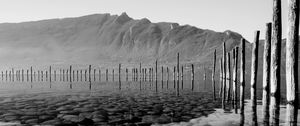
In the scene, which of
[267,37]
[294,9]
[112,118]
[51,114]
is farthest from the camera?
[51,114]

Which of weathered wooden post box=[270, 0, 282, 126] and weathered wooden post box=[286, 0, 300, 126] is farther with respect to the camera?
weathered wooden post box=[270, 0, 282, 126]

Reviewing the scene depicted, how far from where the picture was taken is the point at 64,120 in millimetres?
19438

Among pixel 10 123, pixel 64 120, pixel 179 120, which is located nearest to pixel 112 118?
pixel 64 120

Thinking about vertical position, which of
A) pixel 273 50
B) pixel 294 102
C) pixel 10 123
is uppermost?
pixel 273 50

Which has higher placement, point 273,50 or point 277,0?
point 277,0

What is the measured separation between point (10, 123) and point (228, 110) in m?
15.3

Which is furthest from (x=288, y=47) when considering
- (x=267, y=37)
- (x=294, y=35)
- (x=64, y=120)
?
(x=64, y=120)

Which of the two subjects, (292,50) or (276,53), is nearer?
(292,50)

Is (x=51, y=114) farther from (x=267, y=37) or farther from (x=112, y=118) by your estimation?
(x=267, y=37)

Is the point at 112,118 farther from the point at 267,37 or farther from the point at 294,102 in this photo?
the point at 294,102

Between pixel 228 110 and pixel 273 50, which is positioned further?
pixel 228 110

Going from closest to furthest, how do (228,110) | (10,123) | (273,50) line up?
(273,50) → (10,123) → (228,110)

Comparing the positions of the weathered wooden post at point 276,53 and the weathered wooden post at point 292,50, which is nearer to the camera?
the weathered wooden post at point 292,50

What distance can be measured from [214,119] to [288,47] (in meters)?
9.86
